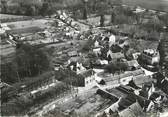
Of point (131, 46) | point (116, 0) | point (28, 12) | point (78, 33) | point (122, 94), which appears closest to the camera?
point (122, 94)

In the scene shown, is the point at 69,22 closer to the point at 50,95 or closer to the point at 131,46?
the point at 131,46

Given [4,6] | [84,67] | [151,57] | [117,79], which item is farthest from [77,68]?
[4,6]

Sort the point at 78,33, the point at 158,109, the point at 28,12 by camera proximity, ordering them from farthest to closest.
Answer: the point at 28,12 < the point at 78,33 < the point at 158,109

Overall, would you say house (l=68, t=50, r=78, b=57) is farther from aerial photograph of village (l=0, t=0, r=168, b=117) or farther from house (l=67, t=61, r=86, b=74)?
house (l=67, t=61, r=86, b=74)

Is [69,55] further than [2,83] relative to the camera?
Yes

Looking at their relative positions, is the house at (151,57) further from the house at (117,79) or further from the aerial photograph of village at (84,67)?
the house at (117,79)

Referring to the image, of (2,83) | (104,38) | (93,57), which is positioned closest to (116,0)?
(104,38)

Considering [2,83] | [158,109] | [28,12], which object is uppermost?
[28,12]

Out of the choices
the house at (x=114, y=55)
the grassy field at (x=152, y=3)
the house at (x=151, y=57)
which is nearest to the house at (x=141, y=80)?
the house at (x=151, y=57)
